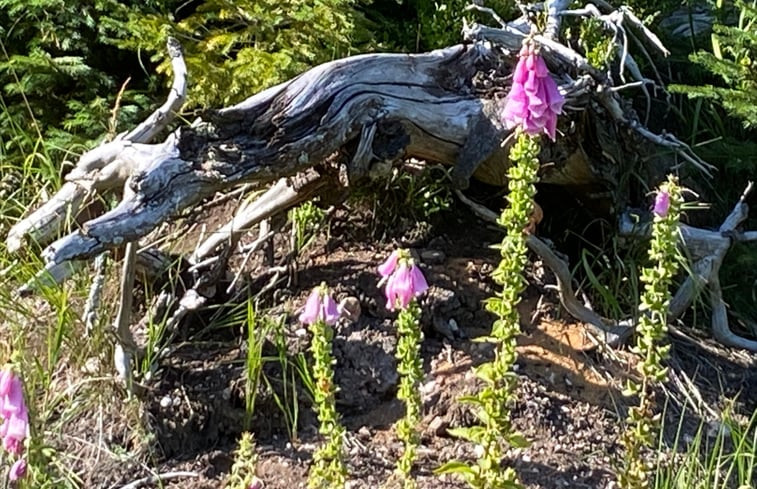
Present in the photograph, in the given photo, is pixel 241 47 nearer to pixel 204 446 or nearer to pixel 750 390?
pixel 204 446

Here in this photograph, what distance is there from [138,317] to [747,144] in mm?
2484

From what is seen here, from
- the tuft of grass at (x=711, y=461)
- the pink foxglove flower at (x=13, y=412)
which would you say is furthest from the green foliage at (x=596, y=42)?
the pink foxglove flower at (x=13, y=412)

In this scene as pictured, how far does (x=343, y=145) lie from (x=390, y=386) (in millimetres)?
779

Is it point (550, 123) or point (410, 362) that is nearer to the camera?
point (550, 123)

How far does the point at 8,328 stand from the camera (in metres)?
3.44

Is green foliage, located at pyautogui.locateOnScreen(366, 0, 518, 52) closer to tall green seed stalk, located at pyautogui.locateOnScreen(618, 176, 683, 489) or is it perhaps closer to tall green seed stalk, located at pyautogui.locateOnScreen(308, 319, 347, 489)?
tall green seed stalk, located at pyautogui.locateOnScreen(618, 176, 683, 489)

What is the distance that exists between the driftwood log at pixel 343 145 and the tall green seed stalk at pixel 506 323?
74 cm

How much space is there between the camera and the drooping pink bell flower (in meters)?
2.34

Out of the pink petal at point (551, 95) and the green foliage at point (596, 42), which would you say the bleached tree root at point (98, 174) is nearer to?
the pink petal at point (551, 95)

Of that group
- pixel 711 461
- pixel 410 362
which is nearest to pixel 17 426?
pixel 410 362

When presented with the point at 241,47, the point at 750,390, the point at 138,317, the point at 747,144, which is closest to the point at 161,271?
the point at 138,317

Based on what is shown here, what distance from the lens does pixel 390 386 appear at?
347 centimetres

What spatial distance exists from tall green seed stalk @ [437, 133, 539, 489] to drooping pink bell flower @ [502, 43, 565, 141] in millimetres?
47

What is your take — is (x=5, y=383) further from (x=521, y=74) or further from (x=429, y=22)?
(x=429, y=22)
